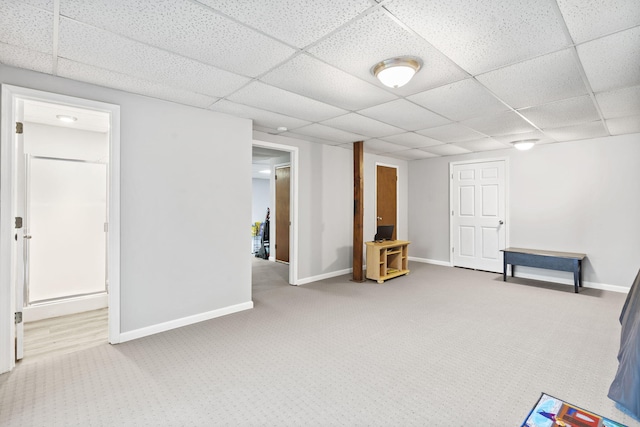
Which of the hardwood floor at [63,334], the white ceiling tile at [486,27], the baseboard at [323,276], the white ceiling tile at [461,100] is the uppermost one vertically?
the white ceiling tile at [461,100]

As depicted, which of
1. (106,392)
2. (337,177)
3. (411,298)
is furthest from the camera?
(337,177)

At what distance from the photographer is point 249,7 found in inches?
64.6

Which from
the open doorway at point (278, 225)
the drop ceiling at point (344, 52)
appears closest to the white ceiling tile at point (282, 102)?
the drop ceiling at point (344, 52)

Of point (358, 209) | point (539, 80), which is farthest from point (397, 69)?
point (358, 209)

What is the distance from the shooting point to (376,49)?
207 centimetres

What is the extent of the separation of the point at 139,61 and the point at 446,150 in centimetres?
511

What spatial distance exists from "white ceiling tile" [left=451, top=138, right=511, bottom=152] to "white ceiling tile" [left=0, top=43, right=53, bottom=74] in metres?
5.15

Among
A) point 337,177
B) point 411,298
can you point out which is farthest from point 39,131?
point 411,298

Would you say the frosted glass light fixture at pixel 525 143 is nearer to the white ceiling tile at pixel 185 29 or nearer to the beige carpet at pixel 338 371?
the beige carpet at pixel 338 371

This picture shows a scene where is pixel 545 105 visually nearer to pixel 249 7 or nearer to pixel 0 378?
pixel 249 7

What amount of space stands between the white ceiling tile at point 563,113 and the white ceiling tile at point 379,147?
2049mm

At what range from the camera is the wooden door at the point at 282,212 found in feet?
22.1

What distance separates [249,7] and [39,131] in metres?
3.44

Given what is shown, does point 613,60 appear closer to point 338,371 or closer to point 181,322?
point 338,371
